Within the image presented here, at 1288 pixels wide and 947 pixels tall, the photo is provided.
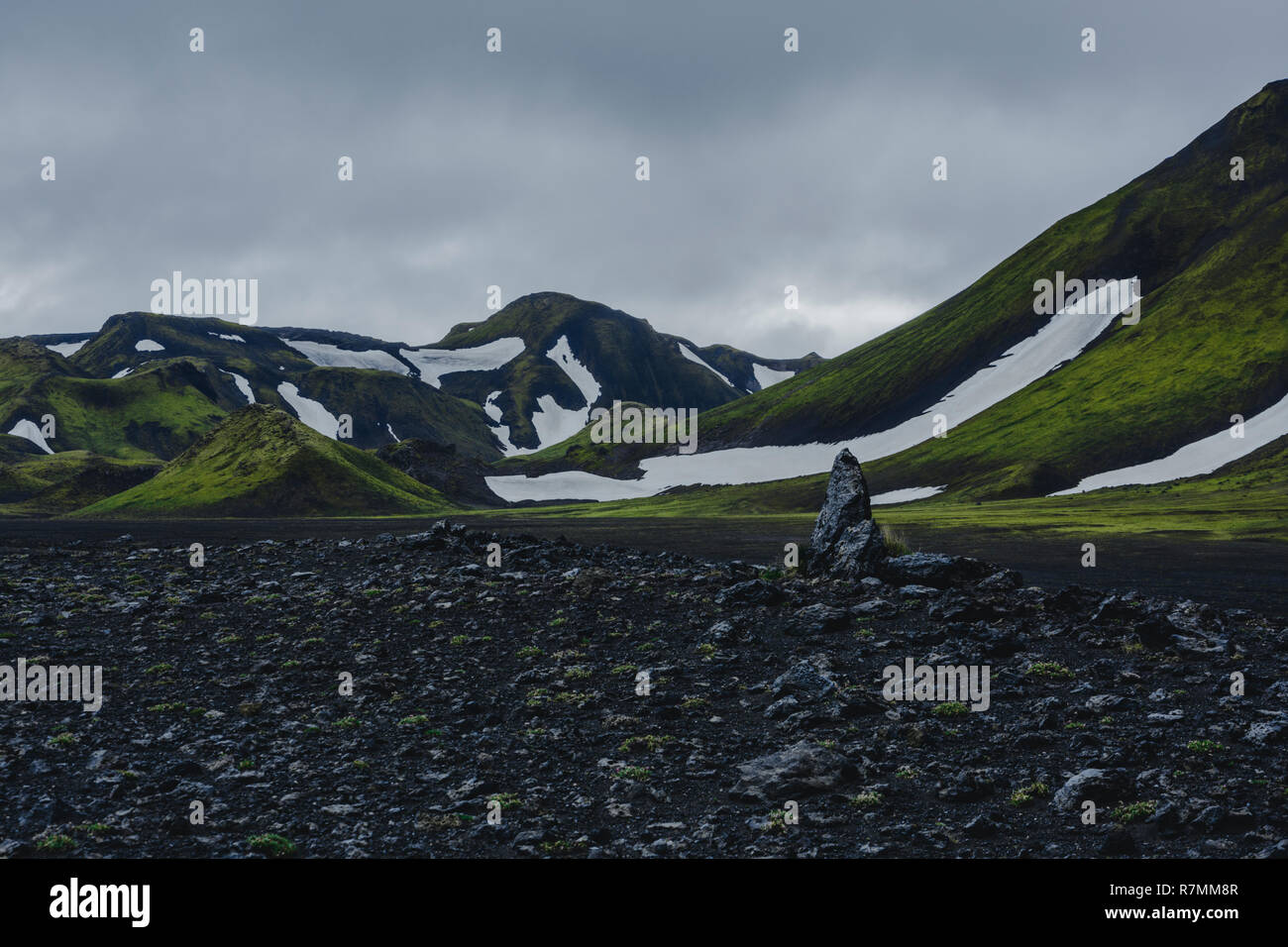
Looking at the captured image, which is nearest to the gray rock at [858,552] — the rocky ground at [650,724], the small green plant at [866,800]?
the rocky ground at [650,724]

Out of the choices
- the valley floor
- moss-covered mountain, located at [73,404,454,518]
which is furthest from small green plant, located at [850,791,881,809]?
moss-covered mountain, located at [73,404,454,518]

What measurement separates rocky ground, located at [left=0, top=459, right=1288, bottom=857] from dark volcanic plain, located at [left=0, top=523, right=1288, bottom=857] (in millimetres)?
86

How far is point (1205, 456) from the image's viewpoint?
149500 mm

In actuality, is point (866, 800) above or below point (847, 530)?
below

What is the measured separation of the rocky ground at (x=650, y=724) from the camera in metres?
14.6

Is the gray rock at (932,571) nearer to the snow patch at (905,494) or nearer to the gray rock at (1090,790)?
the gray rock at (1090,790)

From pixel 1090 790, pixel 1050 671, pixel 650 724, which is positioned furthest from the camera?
pixel 1050 671

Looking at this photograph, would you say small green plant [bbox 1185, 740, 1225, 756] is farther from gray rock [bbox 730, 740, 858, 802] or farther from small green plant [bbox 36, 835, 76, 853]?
small green plant [bbox 36, 835, 76, 853]

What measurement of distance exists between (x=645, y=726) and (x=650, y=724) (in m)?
0.25

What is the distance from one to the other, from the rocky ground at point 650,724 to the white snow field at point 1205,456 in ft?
429

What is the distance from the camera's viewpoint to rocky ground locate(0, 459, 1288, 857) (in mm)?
14586

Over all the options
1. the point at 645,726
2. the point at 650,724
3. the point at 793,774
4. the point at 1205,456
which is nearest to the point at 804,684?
the point at 650,724

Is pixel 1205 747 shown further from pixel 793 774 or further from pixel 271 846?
pixel 271 846
